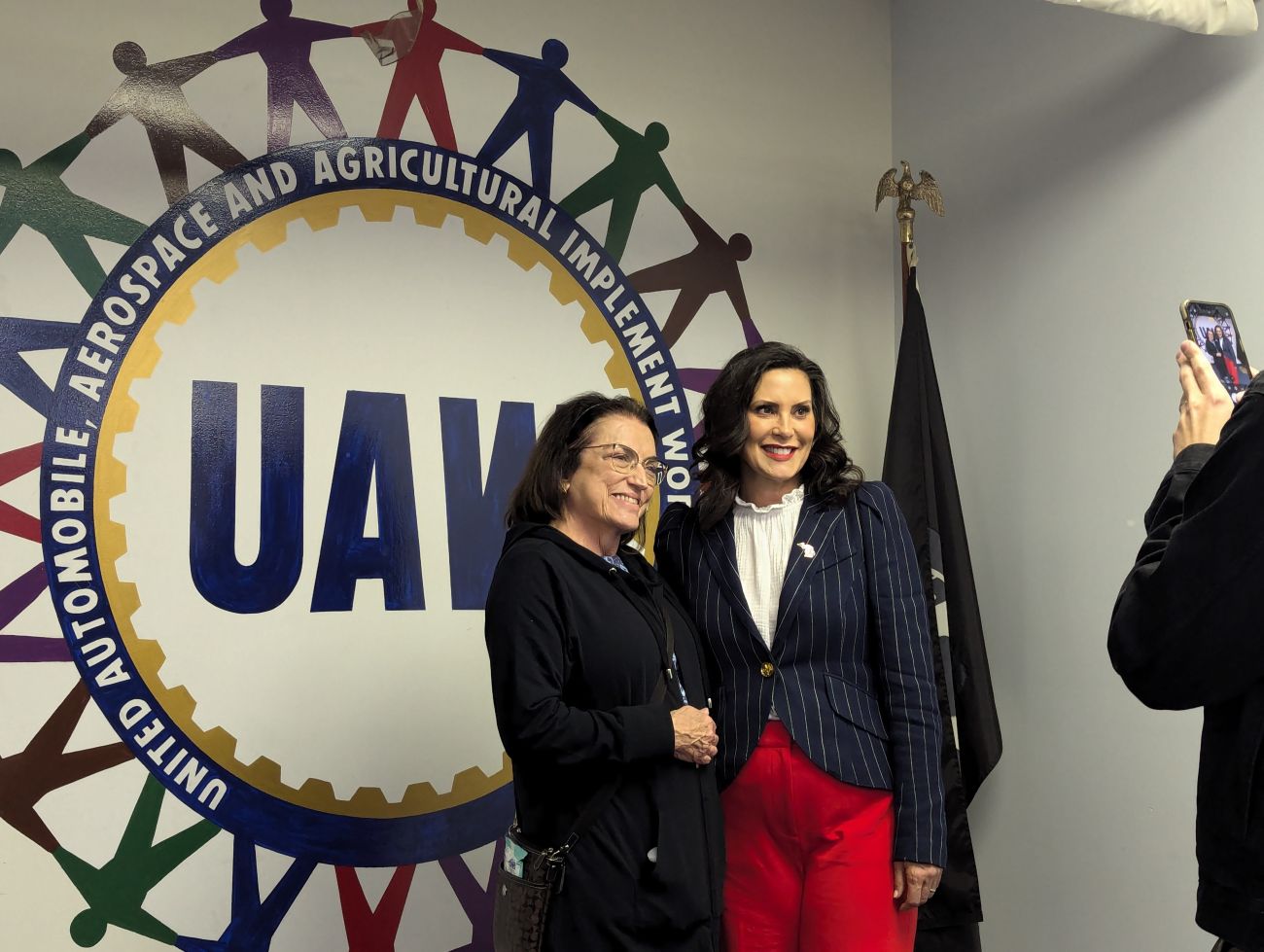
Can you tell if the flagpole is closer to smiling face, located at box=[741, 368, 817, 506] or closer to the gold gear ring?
the gold gear ring

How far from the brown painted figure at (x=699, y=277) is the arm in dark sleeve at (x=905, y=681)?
1.26 m

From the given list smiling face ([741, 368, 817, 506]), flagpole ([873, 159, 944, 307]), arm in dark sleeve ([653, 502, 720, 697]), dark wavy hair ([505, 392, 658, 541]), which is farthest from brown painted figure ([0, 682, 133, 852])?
flagpole ([873, 159, 944, 307])

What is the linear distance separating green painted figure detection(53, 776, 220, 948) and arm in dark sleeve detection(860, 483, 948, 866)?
152 centimetres

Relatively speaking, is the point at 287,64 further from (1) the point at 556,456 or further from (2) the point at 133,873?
(2) the point at 133,873

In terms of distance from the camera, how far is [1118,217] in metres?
2.71

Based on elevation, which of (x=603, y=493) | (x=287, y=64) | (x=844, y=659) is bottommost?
(x=844, y=659)

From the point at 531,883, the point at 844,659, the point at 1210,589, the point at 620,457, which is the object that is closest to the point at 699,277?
the point at 620,457

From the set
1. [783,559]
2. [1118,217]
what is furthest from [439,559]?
[1118,217]

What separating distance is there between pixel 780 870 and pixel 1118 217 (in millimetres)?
1788

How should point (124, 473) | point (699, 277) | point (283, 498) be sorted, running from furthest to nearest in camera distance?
point (699, 277), point (283, 498), point (124, 473)

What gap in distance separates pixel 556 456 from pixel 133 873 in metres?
1.33

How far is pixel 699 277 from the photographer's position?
3.18 meters

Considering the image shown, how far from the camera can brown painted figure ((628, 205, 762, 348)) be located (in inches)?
123

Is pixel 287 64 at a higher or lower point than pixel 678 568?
higher
